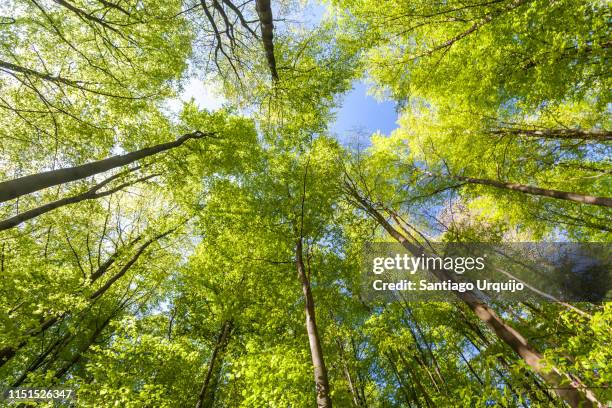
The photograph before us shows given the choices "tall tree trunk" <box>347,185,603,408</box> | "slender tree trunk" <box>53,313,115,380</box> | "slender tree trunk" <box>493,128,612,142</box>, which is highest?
"slender tree trunk" <box>493,128,612,142</box>

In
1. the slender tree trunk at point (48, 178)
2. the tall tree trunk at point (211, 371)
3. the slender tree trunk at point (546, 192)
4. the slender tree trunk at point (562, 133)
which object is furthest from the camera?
the tall tree trunk at point (211, 371)

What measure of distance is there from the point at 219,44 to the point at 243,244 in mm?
4975

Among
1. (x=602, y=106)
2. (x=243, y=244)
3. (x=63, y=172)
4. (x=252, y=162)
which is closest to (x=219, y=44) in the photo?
(x=252, y=162)

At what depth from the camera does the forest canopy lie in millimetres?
4953

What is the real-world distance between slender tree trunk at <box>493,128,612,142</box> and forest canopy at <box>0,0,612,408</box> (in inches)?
2.1

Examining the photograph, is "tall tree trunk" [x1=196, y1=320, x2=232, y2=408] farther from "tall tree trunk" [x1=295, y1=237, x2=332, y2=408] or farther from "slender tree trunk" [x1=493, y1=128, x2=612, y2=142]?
"slender tree trunk" [x1=493, y1=128, x2=612, y2=142]

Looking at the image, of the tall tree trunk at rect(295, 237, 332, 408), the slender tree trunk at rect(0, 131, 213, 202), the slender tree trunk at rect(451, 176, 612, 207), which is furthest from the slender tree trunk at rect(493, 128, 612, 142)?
the slender tree trunk at rect(0, 131, 213, 202)

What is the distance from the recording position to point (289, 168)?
747cm

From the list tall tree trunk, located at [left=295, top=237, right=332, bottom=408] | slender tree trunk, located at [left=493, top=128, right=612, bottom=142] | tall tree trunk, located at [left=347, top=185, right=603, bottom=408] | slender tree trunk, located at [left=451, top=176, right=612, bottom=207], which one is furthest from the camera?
slender tree trunk, located at [left=493, top=128, right=612, bottom=142]

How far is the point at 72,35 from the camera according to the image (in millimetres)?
5520

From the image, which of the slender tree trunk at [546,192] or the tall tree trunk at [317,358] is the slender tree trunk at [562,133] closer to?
the slender tree trunk at [546,192]

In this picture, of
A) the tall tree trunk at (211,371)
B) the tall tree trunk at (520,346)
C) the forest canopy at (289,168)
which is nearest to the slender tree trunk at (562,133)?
the forest canopy at (289,168)

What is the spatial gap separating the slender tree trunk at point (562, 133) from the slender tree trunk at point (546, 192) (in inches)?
50.2

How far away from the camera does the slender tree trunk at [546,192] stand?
4715 mm
